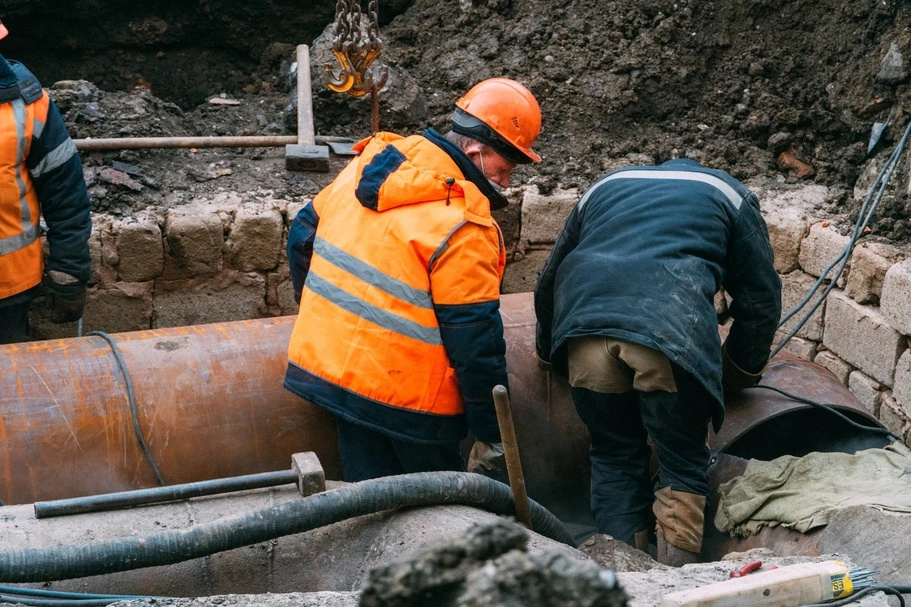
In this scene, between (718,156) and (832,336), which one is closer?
(832,336)

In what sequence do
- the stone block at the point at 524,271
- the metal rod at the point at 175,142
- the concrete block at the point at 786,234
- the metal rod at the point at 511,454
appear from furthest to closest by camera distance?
the stone block at the point at 524,271 → the metal rod at the point at 175,142 → the concrete block at the point at 786,234 → the metal rod at the point at 511,454

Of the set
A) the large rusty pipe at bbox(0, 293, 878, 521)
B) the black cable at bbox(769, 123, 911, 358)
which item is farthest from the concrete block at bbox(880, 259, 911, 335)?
the large rusty pipe at bbox(0, 293, 878, 521)

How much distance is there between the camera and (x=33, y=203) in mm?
4297

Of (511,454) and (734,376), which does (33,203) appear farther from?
(734,376)

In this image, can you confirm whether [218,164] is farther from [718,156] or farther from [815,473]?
[815,473]

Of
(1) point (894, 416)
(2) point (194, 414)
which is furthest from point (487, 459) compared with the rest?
(1) point (894, 416)

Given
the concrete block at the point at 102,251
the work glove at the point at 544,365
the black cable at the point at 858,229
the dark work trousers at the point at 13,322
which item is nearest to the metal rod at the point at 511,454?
the work glove at the point at 544,365

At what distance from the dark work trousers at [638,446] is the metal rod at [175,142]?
2764mm

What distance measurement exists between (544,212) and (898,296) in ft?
6.31

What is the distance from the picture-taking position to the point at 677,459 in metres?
3.69

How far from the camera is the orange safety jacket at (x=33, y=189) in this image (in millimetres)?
4066

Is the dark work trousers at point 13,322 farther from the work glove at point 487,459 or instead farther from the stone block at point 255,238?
the work glove at point 487,459

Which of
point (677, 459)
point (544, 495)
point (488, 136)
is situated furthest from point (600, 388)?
point (488, 136)

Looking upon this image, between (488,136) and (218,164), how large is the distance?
106 inches
